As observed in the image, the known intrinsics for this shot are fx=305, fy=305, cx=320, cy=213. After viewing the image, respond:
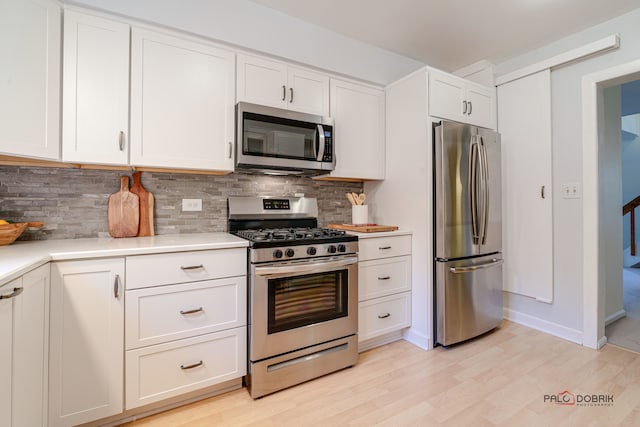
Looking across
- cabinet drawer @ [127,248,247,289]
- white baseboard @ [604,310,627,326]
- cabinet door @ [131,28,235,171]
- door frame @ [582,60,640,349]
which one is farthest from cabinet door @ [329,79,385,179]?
white baseboard @ [604,310,627,326]

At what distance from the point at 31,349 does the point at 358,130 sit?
248cm

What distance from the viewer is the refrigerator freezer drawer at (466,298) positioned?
95.0 inches

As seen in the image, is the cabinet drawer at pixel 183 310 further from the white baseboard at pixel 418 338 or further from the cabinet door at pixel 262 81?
the white baseboard at pixel 418 338

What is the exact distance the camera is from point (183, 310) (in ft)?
5.53

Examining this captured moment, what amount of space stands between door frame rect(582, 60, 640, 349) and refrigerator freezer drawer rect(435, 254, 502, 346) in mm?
636

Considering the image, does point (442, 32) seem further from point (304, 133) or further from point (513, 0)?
point (304, 133)

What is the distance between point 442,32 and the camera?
2.64 metres

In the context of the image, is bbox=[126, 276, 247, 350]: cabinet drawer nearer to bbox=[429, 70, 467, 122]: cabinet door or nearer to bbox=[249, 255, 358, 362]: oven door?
bbox=[249, 255, 358, 362]: oven door

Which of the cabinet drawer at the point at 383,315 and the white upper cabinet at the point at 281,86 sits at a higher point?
the white upper cabinet at the point at 281,86

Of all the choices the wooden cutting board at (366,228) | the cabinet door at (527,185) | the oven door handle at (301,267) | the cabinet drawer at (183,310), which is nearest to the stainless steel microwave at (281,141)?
the wooden cutting board at (366,228)

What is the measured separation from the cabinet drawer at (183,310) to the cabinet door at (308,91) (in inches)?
55.3

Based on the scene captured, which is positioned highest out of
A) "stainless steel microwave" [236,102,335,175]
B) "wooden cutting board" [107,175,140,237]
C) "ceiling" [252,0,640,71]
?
"ceiling" [252,0,640,71]

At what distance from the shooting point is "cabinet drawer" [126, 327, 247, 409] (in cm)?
159

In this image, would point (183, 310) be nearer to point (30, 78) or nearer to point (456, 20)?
point (30, 78)
